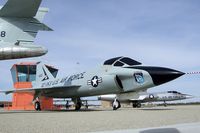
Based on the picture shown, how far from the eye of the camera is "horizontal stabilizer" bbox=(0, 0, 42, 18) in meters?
8.96

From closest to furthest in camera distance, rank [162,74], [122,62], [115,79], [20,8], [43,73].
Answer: [20,8]
[162,74]
[115,79]
[122,62]
[43,73]

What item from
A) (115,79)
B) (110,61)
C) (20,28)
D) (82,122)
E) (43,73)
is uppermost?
(43,73)

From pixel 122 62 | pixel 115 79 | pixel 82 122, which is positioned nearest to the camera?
pixel 82 122

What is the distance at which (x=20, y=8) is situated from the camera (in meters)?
9.45

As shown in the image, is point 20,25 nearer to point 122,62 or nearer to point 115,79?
point 115,79

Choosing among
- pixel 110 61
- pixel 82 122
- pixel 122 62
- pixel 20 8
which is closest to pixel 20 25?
pixel 20 8

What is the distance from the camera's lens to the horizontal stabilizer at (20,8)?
8961 millimetres

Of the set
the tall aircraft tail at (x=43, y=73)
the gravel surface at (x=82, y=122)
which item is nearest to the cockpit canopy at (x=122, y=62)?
the gravel surface at (x=82, y=122)

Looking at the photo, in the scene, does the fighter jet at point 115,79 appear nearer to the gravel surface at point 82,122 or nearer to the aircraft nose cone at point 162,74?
the aircraft nose cone at point 162,74

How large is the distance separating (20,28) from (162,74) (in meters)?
6.86

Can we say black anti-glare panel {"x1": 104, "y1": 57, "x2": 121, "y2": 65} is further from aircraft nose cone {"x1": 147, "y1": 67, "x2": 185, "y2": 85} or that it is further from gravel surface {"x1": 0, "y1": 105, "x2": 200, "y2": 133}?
gravel surface {"x1": 0, "y1": 105, "x2": 200, "y2": 133}

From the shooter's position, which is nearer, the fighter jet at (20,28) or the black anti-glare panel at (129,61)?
the fighter jet at (20,28)

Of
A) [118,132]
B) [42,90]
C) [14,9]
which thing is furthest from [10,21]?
[42,90]

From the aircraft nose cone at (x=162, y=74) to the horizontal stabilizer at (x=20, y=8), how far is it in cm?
665
